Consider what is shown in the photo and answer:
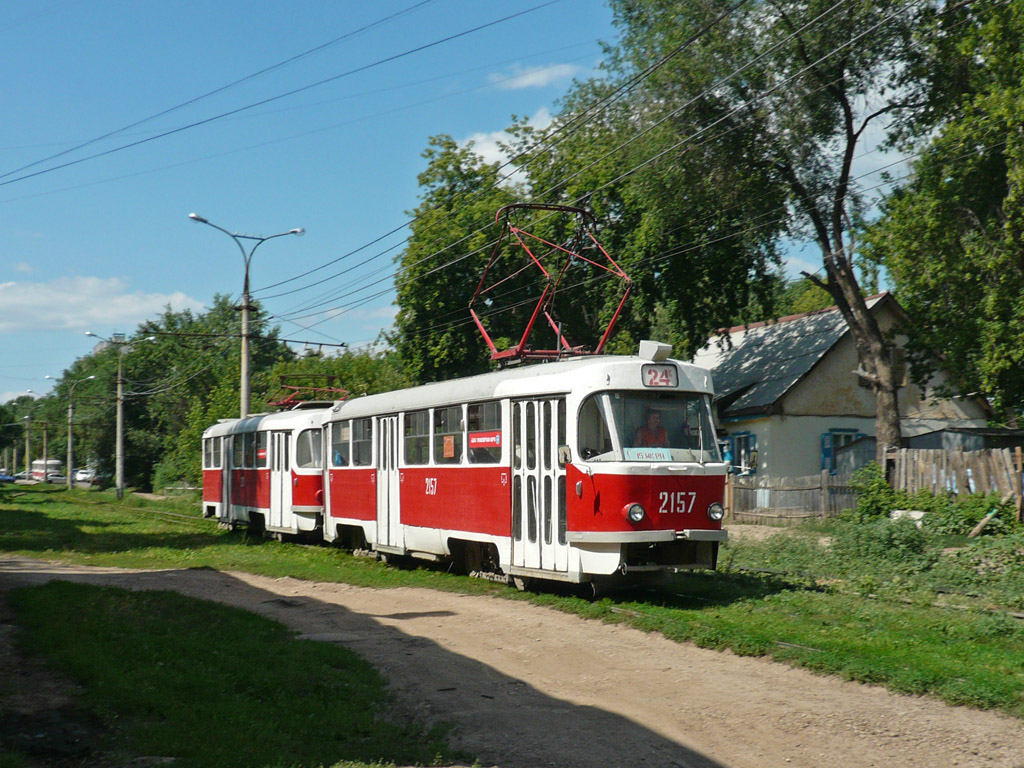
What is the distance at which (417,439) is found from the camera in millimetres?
17375

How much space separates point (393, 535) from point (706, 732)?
11.6m

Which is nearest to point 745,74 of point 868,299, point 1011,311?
point 1011,311

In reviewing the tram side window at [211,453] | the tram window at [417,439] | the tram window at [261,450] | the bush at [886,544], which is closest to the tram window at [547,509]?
the tram window at [417,439]

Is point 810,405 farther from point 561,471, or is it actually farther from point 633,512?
point 633,512

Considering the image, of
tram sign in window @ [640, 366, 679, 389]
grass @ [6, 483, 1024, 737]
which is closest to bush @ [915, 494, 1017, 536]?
grass @ [6, 483, 1024, 737]

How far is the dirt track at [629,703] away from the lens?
22.0 feet

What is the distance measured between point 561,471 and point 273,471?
14.0 meters

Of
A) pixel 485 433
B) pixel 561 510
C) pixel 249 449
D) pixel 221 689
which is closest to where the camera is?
pixel 221 689

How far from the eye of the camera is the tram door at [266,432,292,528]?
2430cm

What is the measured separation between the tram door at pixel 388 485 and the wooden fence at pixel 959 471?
11.8 meters

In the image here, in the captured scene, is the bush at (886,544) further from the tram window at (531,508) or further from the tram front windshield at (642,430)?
the tram window at (531,508)

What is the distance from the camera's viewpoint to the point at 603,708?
7.80m

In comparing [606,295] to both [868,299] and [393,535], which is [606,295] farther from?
[393,535]

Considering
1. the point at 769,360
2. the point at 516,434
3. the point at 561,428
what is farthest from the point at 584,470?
the point at 769,360
